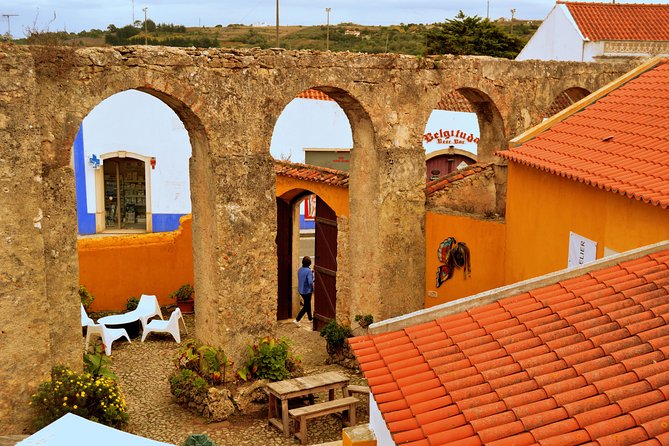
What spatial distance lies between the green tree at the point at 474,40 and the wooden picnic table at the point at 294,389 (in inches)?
1044

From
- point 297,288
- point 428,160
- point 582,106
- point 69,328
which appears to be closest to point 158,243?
point 297,288

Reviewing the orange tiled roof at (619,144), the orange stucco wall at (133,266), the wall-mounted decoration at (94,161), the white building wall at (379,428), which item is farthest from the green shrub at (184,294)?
the wall-mounted decoration at (94,161)

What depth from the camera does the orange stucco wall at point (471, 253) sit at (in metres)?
12.9

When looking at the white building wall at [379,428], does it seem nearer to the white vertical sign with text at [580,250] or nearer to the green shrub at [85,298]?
the white vertical sign with text at [580,250]

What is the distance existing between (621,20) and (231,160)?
20.3 m

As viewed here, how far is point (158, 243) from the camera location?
16375mm

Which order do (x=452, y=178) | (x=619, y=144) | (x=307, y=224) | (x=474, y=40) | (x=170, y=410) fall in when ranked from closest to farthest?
(x=619, y=144)
(x=170, y=410)
(x=452, y=178)
(x=307, y=224)
(x=474, y=40)

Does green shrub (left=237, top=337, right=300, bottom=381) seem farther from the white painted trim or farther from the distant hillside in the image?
the distant hillside

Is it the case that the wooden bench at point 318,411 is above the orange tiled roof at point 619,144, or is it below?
below

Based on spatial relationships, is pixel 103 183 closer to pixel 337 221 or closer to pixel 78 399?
pixel 337 221

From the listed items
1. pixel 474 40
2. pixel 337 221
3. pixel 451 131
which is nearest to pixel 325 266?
pixel 337 221

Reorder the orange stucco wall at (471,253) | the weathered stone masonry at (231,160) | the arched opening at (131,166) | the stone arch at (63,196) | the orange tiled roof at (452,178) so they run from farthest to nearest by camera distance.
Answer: the arched opening at (131,166) → the orange tiled roof at (452,178) → the orange stucco wall at (471,253) → the stone arch at (63,196) → the weathered stone masonry at (231,160)

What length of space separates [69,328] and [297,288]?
689cm

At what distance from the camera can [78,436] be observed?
23.0 ft
